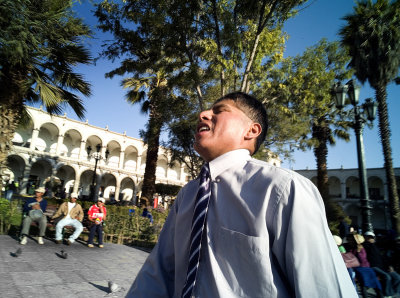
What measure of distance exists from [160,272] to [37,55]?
24.5 feet

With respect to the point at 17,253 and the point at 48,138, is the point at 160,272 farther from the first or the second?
the point at 48,138

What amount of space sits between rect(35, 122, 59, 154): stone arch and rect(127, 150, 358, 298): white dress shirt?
1379 inches

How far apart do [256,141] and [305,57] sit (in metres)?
9.08

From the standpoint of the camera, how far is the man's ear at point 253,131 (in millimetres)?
1299

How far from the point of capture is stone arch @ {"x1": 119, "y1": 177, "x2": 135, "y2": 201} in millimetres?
37616

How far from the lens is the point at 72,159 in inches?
1228

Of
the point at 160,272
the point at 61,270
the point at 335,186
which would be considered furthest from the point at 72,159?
the point at 335,186

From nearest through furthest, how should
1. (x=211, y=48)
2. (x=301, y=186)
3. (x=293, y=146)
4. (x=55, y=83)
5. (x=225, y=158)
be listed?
(x=301, y=186) → (x=225, y=158) → (x=211, y=48) → (x=55, y=83) → (x=293, y=146)

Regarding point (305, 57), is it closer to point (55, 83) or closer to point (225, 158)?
point (55, 83)

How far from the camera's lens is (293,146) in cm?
1169

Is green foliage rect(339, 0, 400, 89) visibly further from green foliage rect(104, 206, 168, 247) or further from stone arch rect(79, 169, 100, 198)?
stone arch rect(79, 169, 100, 198)

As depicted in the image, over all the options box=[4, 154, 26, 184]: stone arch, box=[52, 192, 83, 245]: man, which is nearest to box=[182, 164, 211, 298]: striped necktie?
box=[52, 192, 83, 245]: man

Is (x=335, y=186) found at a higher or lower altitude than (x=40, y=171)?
higher

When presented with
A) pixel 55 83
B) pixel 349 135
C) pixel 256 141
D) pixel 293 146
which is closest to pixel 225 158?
pixel 256 141
